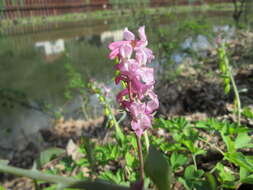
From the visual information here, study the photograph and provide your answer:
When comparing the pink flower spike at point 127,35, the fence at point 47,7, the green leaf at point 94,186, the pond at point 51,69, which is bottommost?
the pond at point 51,69

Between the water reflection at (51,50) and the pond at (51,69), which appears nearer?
the pond at (51,69)

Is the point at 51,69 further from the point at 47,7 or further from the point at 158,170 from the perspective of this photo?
the point at 47,7

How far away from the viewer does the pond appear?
11.2 ft

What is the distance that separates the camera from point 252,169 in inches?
35.6

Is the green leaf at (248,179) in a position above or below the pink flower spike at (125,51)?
below

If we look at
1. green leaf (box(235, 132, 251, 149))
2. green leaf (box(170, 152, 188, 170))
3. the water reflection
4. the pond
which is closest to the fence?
the water reflection

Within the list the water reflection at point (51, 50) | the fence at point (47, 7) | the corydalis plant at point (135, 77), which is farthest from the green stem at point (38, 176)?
the fence at point (47, 7)

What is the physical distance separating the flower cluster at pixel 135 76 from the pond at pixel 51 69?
170 cm

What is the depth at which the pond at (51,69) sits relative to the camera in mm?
3427

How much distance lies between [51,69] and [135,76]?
18.7 feet

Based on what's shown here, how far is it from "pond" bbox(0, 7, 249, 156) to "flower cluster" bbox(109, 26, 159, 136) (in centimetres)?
170

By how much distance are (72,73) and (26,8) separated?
50.1 ft

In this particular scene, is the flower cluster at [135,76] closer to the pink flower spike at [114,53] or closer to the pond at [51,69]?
the pink flower spike at [114,53]

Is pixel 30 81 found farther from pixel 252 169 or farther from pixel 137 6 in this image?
pixel 252 169
